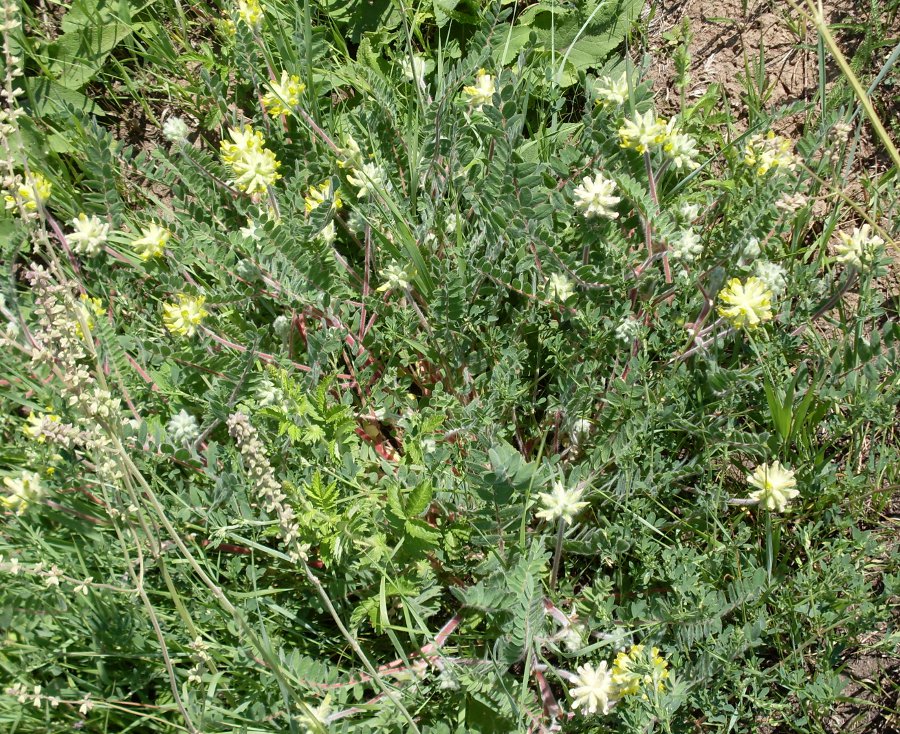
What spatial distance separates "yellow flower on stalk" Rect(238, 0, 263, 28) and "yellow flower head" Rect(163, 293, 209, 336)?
1.01 m

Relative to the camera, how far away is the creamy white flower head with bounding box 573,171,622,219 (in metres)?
2.28

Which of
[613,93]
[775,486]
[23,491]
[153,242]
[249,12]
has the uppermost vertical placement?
[249,12]

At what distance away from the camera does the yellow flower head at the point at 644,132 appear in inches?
92.0

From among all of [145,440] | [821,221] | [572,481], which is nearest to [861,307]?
[821,221]

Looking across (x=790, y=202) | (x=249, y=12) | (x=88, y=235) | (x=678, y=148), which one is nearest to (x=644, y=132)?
(x=678, y=148)

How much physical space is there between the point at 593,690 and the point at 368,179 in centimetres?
157

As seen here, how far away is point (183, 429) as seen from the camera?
240 centimetres

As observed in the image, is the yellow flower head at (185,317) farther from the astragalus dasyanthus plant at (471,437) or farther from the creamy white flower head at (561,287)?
the creamy white flower head at (561,287)

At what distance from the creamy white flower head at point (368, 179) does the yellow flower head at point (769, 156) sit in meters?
1.16

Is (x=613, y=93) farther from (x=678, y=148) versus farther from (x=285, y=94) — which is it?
(x=285, y=94)

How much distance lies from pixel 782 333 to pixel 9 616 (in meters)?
2.22

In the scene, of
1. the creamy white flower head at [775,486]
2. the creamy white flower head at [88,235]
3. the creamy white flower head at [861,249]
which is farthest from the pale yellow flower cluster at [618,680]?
the creamy white flower head at [88,235]

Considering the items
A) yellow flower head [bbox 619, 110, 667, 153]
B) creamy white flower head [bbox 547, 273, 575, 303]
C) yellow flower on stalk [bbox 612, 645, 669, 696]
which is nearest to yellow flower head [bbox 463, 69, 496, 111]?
yellow flower head [bbox 619, 110, 667, 153]

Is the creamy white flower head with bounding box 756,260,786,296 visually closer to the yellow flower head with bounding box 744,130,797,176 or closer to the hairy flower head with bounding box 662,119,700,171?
the yellow flower head with bounding box 744,130,797,176
